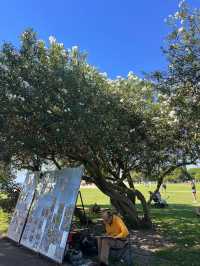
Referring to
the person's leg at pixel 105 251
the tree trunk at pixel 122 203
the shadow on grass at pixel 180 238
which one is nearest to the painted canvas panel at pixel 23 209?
the tree trunk at pixel 122 203

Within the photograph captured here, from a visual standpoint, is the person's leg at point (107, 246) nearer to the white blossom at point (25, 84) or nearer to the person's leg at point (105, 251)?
the person's leg at point (105, 251)

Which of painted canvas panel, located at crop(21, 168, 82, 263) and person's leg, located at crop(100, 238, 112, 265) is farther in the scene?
painted canvas panel, located at crop(21, 168, 82, 263)

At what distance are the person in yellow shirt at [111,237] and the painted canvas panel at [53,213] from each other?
2.88 feet

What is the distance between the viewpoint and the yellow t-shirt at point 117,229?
333 inches

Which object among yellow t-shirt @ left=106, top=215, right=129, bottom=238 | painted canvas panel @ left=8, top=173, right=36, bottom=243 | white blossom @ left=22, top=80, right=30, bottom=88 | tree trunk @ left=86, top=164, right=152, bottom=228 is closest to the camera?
yellow t-shirt @ left=106, top=215, right=129, bottom=238

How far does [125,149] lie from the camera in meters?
13.1

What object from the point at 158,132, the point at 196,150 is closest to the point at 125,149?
the point at 158,132

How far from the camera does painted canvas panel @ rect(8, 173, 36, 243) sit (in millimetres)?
11688

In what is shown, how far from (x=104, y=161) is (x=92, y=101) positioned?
352cm

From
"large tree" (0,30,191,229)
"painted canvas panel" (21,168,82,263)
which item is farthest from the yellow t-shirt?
"large tree" (0,30,191,229)

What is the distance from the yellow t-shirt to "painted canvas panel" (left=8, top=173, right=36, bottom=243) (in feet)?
12.6

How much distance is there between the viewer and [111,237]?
834cm

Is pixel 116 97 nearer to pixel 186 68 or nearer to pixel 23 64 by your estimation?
pixel 23 64

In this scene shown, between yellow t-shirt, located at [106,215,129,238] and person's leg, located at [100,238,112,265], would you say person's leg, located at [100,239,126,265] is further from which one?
yellow t-shirt, located at [106,215,129,238]
